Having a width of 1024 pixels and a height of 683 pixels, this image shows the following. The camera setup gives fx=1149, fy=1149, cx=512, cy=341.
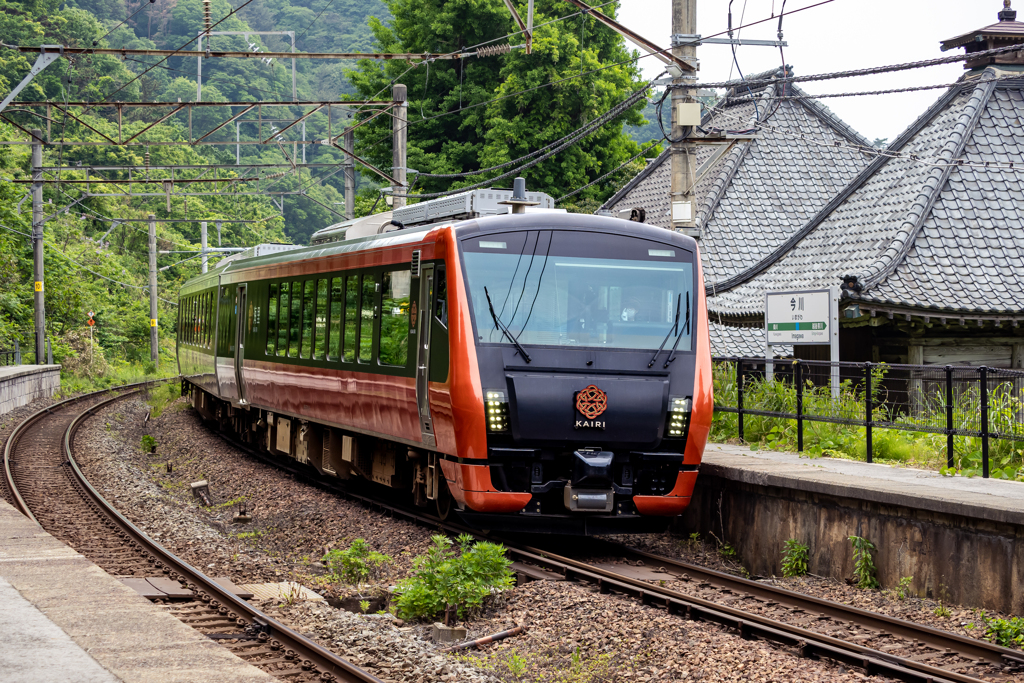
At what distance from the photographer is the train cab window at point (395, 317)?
11727 mm

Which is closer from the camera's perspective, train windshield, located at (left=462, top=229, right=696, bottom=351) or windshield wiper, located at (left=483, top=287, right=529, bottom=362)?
windshield wiper, located at (left=483, top=287, right=529, bottom=362)

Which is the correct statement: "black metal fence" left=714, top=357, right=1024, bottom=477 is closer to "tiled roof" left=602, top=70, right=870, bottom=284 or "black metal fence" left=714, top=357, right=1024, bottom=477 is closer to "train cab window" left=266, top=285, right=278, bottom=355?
"tiled roof" left=602, top=70, right=870, bottom=284

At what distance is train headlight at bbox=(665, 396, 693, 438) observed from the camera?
10.5 m

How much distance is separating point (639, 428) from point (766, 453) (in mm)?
3182

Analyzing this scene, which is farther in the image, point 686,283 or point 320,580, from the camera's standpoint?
point 686,283

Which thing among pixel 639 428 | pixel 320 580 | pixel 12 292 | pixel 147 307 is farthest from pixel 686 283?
A: pixel 147 307

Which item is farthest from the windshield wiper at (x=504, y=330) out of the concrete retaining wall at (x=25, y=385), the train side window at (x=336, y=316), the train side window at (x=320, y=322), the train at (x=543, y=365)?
the concrete retaining wall at (x=25, y=385)

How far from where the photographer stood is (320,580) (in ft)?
32.9

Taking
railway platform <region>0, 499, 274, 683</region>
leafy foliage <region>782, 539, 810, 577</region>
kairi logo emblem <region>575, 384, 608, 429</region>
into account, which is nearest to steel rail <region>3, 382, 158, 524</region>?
railway platform <region>0, 499, 274, 683</region>

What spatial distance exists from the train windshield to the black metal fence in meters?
1.92

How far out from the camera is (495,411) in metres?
10.0

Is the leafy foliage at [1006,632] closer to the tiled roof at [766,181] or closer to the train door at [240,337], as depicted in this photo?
the tiled roof at [766,181]

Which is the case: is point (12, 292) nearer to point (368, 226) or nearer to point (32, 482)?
point (32, 482)

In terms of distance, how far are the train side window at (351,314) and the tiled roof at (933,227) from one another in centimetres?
571
